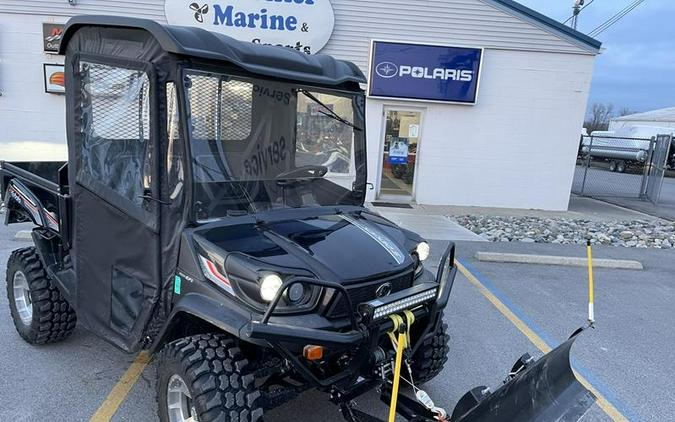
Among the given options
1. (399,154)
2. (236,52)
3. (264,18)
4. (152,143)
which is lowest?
(399,154)

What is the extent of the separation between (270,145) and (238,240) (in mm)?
883

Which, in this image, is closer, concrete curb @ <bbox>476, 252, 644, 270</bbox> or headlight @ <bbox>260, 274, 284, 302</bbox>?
headlight @ <bbox>260, 274, 284, 302</bbox>

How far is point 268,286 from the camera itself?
7.53ft

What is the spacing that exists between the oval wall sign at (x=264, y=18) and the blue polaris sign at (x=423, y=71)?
4.25ft

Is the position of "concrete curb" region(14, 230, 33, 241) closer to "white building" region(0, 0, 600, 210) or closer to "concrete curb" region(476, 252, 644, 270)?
"white building" region(0, 0, 600, 210)

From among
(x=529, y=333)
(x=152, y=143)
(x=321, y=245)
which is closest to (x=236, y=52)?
(x=152, y=143)

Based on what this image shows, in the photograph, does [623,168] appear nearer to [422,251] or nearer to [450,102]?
[450,102]

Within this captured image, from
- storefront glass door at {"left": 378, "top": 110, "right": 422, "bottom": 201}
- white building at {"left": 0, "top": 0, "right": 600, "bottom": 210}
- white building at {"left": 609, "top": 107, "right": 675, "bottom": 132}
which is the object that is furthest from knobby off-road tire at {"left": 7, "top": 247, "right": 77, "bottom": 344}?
white building at {"left": 609, "top": 107, "right": 675, "bottom": 132}

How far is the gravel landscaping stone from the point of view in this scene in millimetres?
8480

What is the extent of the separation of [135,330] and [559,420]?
2329 millimetres

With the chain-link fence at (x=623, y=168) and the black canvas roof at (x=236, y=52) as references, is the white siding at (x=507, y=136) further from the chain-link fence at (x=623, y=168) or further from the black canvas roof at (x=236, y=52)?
the black canvas roof at (x=236, y=52)

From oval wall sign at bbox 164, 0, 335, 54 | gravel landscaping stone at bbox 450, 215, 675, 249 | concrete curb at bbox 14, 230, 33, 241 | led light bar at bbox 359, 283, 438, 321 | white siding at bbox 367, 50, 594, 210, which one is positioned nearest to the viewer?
led light bar at bbox 359, 283, 438, 321

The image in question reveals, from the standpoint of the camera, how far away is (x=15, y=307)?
392cm

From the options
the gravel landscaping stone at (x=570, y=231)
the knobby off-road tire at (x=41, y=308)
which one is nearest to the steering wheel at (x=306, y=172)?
the knobby off-road tire at (x=41, y=308)
